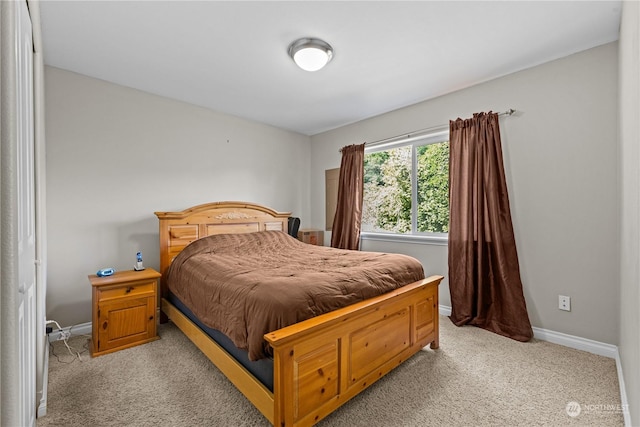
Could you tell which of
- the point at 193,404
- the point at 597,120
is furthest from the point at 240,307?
the point at 597,120

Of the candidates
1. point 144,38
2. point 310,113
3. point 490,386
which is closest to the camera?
point 490,386

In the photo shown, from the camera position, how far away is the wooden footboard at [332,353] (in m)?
1.42

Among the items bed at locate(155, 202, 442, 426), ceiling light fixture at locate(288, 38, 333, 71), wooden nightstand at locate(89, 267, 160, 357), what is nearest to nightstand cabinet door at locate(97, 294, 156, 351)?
wooden nightstand at locate(89, 267, 160, 357)

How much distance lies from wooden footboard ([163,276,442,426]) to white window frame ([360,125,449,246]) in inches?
45.7

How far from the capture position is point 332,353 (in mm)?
1637

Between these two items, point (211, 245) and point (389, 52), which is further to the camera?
point (211, 245)

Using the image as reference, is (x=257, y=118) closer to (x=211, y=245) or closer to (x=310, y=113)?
(x=310, y=113)

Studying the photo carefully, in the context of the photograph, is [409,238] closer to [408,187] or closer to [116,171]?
[408,187]

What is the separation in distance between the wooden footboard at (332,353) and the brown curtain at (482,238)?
830mm

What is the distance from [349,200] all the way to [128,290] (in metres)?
2.66

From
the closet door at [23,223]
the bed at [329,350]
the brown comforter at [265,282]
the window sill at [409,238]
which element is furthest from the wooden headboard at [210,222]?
the closet door at [23,223]

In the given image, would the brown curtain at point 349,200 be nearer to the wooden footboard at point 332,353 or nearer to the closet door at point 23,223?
the wooden footboard at point 332,353

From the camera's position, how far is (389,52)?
2410 mm

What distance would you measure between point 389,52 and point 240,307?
7.28ft
